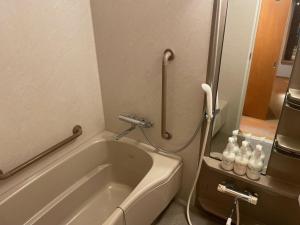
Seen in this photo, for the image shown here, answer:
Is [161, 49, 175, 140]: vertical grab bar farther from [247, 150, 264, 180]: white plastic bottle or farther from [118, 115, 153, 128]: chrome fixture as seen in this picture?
[247, 150, 264, 180]: white plastic bottle

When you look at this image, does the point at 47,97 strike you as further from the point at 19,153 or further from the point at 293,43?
the point at 293,43

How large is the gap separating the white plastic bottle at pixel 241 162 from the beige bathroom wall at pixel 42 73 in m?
1.09

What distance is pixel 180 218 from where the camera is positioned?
5.32 ft

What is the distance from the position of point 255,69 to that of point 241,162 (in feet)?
1.73

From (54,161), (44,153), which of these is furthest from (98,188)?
(44,153)

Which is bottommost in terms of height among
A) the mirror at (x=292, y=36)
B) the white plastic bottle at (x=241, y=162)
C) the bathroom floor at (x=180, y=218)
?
the bathroom floor at (x=180, y=218)

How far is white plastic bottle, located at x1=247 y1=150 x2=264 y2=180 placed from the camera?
4.08 ft

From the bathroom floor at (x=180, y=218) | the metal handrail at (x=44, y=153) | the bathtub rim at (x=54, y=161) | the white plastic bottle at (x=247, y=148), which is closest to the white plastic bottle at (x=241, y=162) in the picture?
the white plastic bottle at (x=247, y=148)

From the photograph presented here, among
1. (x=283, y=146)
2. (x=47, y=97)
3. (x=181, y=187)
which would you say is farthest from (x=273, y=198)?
(x=47, y=97)

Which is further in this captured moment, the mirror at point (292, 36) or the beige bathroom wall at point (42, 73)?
the beige bathroom wall at point (42, 73)

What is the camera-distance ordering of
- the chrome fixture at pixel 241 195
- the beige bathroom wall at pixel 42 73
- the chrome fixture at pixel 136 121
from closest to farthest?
the beige bathroom wall at pixel 42 73 < the chrome fixture at pixel 241 195 < the chrome fixture at pixel 136 121

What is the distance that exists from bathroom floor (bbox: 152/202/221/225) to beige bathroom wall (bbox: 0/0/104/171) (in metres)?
0.85

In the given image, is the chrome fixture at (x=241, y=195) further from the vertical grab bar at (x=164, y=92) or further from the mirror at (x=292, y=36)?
the mirror at (x=292, y=36)

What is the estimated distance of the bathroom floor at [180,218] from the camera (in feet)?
5.21
